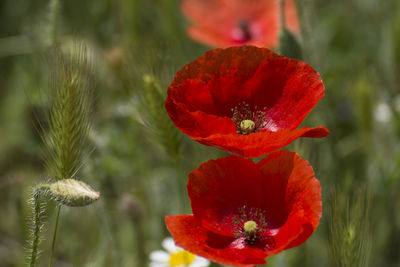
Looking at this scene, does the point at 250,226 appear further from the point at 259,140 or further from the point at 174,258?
the point at 174,258

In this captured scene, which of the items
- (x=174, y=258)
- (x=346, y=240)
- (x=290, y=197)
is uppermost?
(x=174, y=258)

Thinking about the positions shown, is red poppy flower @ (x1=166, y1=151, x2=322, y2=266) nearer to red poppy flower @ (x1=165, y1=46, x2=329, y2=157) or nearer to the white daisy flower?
red poppy flower @ (x1=165, y1=46, x2=329, y2=157)

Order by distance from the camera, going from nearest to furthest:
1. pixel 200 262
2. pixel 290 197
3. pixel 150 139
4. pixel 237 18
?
pixel 290 197 → pixel 150 139 → pixel 200 262 → pixel 237 18

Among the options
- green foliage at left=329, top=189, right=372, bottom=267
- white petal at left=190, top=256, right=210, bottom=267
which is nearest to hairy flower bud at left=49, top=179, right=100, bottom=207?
green foliage at left=329, top=189, right=372, bottom=267

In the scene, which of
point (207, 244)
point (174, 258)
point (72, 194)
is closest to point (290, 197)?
point (207, 244)

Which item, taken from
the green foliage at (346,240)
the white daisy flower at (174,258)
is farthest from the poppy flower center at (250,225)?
the white daisy flower at (174,258)

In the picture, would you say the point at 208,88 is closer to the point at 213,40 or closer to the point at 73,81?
the point at 73,81

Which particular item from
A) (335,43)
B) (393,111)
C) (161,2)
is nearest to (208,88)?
(393,111)
